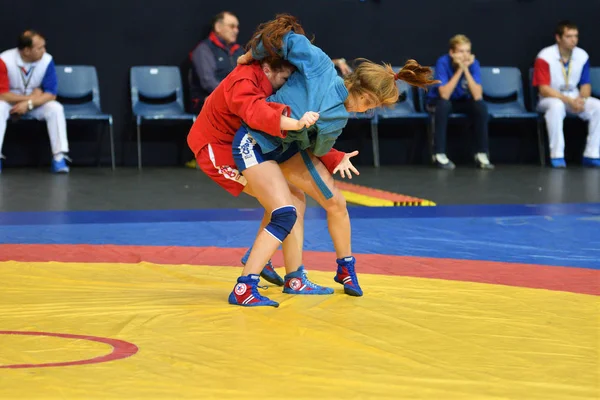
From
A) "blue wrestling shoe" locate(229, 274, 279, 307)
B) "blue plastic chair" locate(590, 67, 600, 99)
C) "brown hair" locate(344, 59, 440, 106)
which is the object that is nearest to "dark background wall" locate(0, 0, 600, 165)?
"blue plastic chair" locate(590, 67, 600, 99)

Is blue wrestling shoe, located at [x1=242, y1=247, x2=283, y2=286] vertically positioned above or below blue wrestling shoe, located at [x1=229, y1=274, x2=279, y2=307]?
below

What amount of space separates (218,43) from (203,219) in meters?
3.60

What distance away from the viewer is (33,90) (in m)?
8.30

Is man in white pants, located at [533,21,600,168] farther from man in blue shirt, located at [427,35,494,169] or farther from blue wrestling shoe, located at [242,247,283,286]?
blue wrestling shoe, located at [242,247,283,286]

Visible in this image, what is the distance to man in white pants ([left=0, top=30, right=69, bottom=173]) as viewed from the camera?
8.16 metres

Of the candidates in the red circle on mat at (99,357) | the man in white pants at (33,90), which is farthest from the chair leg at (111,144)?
the red circle on mat at (99,357)

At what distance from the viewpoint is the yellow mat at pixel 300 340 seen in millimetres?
2279

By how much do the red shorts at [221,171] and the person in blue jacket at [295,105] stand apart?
101mm

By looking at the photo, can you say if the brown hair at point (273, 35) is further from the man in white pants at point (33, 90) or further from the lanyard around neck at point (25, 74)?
the lanyard around neck at point (25, 74)

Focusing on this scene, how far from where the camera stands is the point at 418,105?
965 cm

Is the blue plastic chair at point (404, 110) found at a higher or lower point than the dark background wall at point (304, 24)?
lower

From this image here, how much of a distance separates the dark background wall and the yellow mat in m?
5.61

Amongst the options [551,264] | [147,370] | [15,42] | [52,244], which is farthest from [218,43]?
[147,370]

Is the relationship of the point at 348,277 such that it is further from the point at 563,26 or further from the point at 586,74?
the point at 586,74
